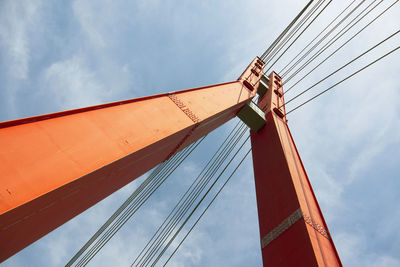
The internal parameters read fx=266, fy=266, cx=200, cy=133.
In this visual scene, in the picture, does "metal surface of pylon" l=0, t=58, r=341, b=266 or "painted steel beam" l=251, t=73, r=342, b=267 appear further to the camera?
"painted steel beam" l=251, t=73, r=342, b=267

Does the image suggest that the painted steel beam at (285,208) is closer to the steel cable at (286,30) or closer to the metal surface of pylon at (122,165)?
the metal surface of pylon at (122,165)

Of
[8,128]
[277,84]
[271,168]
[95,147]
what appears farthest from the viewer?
[277,84]

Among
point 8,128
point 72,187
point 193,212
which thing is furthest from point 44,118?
point 193,212

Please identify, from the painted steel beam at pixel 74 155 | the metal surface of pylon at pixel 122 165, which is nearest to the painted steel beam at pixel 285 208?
the metal surface of pylon at pixel 122 165

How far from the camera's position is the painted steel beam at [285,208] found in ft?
13.9

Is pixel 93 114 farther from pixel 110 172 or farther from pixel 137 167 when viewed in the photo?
pixel 137 167

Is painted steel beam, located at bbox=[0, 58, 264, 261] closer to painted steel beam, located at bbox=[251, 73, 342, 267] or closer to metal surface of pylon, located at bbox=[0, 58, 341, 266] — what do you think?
metal surface of pylon, located at bbox=[0, 58, 341, 266]

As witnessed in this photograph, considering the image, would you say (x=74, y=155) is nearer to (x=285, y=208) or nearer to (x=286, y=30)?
(x=285, y=208)

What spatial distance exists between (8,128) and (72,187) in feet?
3.01

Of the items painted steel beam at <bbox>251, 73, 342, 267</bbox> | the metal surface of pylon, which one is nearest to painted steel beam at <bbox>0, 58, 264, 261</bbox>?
the metal surface of pylon

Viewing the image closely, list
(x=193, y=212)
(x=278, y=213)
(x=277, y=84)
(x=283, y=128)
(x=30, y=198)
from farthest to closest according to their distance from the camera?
(x=277, y=84) → (x=193, y=212) → (x=283, y=128) → (x=278, y=213) → (x=30, y=198)

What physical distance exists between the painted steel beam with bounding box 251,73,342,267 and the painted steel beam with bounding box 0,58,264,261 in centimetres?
220

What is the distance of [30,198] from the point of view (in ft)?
8.46

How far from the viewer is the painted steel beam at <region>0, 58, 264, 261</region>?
2658 millimetres
